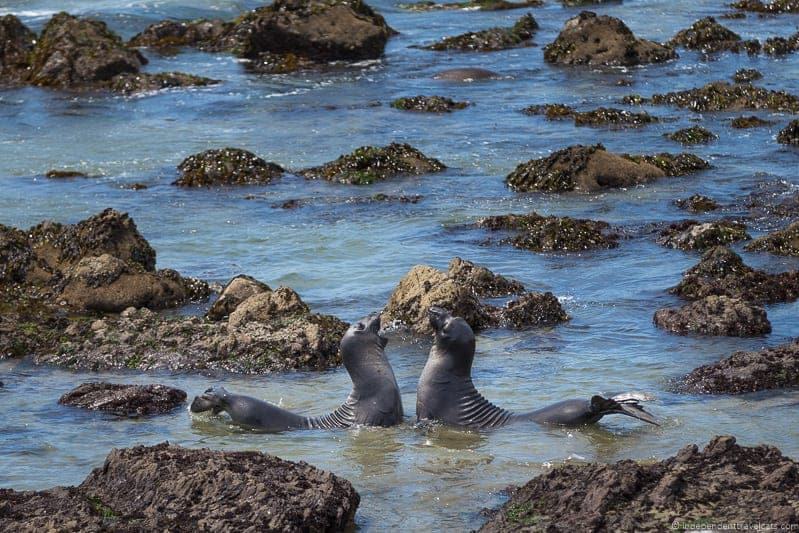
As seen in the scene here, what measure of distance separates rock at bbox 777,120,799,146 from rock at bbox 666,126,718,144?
3.72ft

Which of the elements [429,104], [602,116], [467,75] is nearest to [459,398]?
[602,116]

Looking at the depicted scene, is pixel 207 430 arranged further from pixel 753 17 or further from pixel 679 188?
pixel 753 17

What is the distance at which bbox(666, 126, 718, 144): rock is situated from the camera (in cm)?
2172

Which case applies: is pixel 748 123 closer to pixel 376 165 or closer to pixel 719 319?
pixel 376 165

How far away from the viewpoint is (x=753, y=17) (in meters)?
35.2

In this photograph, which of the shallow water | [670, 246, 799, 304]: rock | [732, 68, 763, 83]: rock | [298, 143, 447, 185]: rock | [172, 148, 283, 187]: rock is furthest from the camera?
[732, 68, 763, 83]: rock

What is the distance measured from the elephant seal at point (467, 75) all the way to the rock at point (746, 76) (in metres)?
4.93

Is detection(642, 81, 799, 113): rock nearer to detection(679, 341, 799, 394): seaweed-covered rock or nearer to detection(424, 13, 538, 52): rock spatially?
detection(424, 13, 538, 52): rock

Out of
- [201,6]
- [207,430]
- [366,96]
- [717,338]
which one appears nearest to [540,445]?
[207,430]

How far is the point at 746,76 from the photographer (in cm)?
2667

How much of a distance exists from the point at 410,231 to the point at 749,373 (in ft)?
24.7

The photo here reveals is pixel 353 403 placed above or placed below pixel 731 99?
below

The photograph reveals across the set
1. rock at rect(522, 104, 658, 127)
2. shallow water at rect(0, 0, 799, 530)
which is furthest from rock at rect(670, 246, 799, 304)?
rock at rect(522, 104, 658, 127)

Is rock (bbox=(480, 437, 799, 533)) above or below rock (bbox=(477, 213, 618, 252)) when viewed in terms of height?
above
